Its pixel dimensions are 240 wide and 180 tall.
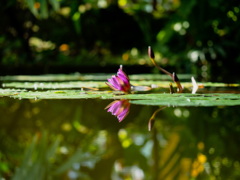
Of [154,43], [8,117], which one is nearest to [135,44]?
[154,43]

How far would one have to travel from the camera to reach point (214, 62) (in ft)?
13.7

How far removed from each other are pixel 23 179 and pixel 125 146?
0.66ft

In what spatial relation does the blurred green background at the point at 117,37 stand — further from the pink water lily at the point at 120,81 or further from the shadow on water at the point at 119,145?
the shadow on water at the point at 119,145

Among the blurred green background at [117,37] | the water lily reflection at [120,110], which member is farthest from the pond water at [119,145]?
the blurred green background at [117,37]

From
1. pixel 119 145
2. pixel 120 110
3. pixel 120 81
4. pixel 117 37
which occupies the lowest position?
pixel 119 145

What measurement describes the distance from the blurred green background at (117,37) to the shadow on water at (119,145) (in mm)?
2793

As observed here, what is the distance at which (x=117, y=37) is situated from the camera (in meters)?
5.79

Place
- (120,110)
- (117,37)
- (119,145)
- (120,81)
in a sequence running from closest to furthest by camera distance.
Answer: (119,145) < (120,110) < (120,81) < (117,37)

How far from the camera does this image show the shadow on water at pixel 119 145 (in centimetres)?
50

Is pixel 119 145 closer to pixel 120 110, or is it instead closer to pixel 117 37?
pixel 120 110

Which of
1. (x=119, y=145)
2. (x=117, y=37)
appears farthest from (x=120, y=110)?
(x=117, y=37)

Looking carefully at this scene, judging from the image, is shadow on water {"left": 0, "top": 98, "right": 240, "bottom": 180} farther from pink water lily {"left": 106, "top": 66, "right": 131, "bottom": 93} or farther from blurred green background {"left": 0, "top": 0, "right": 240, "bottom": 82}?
blurred green background {"left": 0, "top": 0, "right": 240, "bottom": 82}

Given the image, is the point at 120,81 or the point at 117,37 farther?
the point at 117,37

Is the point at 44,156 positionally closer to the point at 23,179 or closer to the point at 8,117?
the point at 23,179
